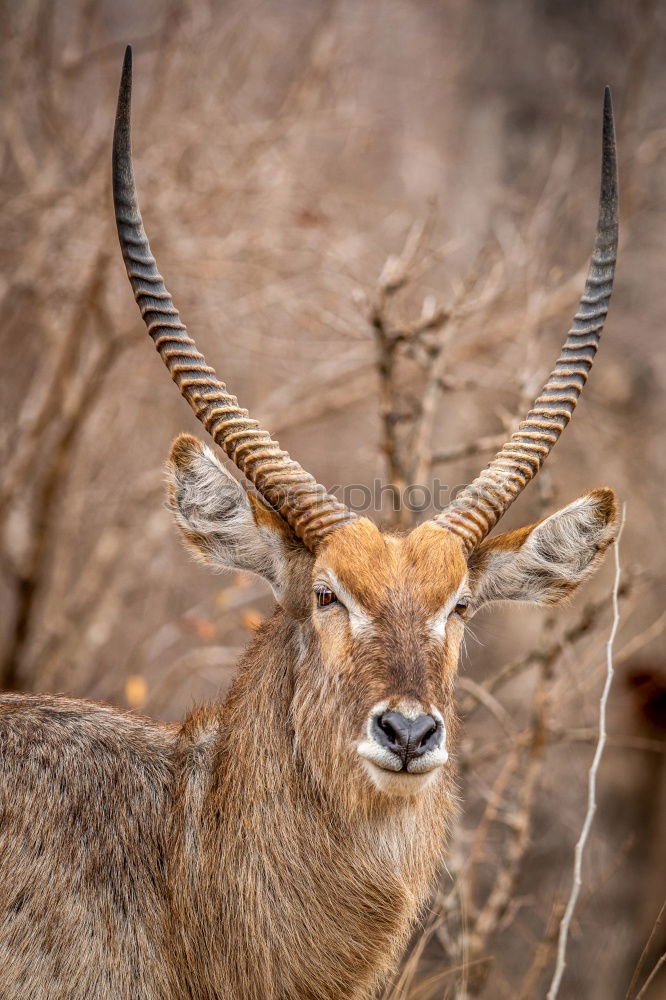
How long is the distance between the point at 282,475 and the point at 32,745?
1.51 meters

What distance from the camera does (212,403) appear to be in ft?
15.3

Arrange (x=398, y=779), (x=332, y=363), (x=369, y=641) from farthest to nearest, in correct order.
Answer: (x=332, y=363)
(x=369, y=641)
(x=398, y=779)

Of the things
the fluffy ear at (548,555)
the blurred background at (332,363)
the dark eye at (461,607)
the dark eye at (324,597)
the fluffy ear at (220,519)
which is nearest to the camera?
the dark eye at (324,597)

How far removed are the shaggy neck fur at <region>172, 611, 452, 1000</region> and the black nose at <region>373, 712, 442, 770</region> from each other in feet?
1.56

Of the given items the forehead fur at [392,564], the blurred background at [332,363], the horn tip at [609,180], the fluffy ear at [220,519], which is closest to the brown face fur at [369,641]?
the forehead fur at [392,564]

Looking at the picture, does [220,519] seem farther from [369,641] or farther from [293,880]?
[293,880]

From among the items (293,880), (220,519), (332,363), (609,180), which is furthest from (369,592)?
(332,363)

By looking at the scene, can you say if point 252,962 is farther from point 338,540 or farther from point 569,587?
point 569,587

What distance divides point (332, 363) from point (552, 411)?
525 cm

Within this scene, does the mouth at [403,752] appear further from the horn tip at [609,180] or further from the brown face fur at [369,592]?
the horn tip at [609,180]

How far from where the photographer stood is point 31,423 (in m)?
9.09

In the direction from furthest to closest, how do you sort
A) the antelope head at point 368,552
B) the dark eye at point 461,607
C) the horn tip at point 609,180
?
the horn tip at point 609,180, the dark eye at point 461,607, the antelope head at point 368,552

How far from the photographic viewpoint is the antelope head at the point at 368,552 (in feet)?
13.5

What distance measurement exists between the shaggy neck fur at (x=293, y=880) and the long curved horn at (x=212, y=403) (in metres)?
0.64
